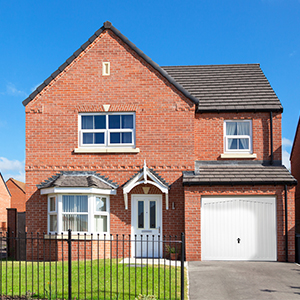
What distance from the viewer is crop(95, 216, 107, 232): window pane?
14452mm

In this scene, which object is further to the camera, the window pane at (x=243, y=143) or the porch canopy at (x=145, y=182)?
the window pane at (x=243, y=143)

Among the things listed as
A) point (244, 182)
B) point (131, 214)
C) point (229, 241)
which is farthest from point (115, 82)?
point (229, 241)

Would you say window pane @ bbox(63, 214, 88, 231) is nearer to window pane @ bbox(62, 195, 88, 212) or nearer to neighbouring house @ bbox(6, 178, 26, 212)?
window pane @ bbox(62, 195, 88, 212)

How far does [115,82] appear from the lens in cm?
1515

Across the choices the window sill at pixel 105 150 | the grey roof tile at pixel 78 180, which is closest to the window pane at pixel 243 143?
the window sill at pixel 105 150

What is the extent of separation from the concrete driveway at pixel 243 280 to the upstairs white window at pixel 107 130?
5300 mm

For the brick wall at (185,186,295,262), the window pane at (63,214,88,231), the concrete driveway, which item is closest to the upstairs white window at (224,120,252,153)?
the brick wall at (185,186,295,262)

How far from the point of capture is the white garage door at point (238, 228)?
1404 cm

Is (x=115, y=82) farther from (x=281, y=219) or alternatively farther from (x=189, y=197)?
(x=281, y=219)

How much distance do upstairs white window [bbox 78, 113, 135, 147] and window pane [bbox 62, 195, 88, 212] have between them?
210 centimetres

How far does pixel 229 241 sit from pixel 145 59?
7.45m

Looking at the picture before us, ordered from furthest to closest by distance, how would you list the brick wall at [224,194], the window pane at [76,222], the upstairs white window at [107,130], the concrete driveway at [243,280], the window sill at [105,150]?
the upstairs white window at [107,130] → the window sill at [105,150] → the window pane at [76,222] → the brick wall at [224,194] → the concrete driveway at [243,280]

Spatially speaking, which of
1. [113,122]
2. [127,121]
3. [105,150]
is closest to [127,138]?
[127,121]

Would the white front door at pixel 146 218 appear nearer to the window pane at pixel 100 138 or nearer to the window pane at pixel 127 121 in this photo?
the window pane at pixel 100 138
